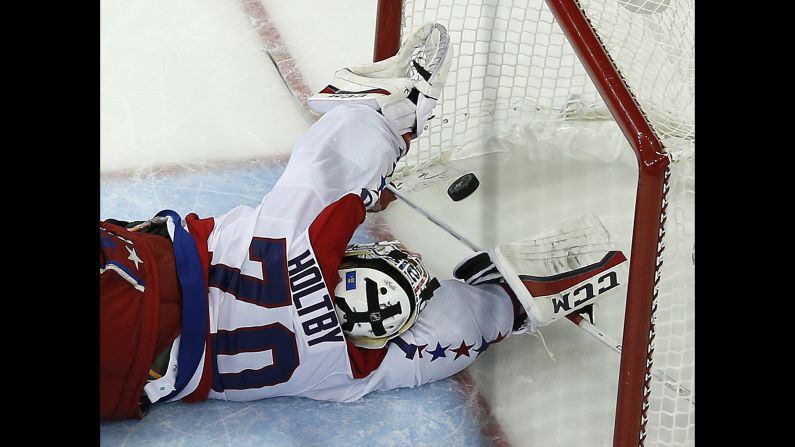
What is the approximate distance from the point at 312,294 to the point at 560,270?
0.39 m

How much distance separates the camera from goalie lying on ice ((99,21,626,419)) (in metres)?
1.25

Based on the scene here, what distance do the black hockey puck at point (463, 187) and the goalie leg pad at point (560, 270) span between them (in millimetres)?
346

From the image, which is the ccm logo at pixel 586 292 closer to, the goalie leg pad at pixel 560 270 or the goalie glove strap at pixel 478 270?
the goalie leg pad at pixel 560 270

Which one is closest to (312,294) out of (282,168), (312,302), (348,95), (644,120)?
(312,302)

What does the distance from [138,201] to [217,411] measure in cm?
56

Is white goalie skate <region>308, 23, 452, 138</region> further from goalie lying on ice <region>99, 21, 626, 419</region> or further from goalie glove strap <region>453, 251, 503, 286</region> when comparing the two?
goalie glove strap <region>453, 251, 503, 286</region>

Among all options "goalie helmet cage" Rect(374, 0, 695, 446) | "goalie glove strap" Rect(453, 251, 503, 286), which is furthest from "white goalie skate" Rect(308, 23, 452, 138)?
"goalie helmet cage" Rect(374, 0, 695, 446)

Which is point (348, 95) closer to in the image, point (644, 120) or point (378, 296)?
point (378, 296)

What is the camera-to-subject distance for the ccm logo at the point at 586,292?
55.5 inches

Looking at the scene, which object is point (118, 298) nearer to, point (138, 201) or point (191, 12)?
point (138, 201)

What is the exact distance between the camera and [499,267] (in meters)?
1.42

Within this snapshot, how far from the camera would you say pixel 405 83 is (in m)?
1.55

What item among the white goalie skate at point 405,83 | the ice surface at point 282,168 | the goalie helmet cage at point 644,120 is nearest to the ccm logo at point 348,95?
the white goalie skate at point 405,83

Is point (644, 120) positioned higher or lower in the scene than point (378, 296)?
higher
